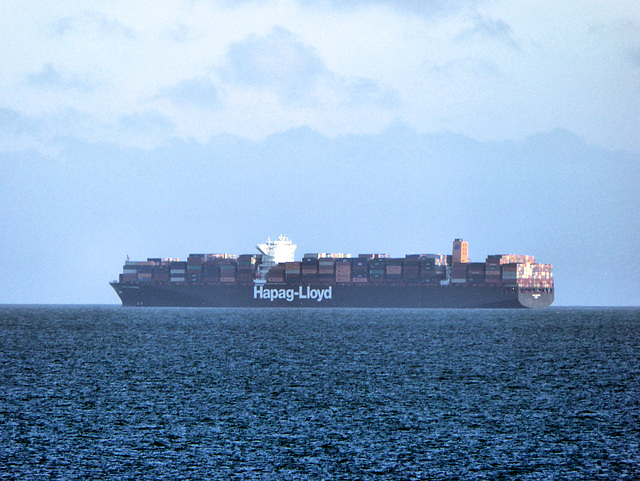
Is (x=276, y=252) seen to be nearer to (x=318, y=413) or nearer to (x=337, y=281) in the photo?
(x=337, y=281)

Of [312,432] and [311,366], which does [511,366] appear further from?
[312,432]

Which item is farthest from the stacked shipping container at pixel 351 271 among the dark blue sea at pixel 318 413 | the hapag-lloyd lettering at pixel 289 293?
the dark blue sea at pixel 318 413

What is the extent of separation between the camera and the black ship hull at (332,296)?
113 meters

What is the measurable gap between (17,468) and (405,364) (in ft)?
85.9

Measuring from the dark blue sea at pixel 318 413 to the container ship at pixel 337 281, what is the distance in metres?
61.4

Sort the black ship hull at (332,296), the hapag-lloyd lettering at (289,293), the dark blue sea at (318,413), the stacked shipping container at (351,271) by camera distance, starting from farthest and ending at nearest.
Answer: the hapag-lloyd lettering at (289,293) → the black ship hull at (332,296) → the stacked shipping container at (351,271) → the dark blue sea at (318,413)

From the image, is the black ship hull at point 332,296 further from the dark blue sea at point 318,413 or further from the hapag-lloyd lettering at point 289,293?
the dark blue sea at point 318,413

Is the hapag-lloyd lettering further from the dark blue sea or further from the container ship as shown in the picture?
the dark blue sea

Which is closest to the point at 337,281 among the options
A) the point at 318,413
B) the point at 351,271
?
the point at 351,271

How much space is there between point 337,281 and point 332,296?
2.86 metres

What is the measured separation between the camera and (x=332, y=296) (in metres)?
118

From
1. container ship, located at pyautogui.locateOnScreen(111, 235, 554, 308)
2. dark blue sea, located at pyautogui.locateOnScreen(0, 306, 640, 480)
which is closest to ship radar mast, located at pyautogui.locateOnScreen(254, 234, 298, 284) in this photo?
container ship, located at pyautogui.locateOnScreen(111, 235, 554, 308)

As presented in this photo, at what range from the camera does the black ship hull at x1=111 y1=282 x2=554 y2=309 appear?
11331 centimetres

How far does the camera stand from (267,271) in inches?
4850
